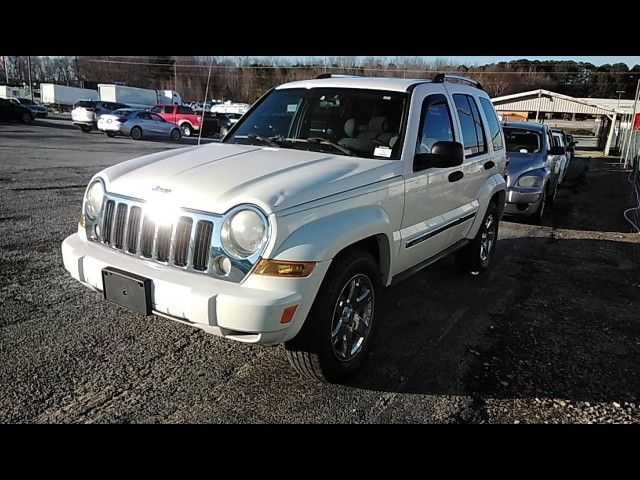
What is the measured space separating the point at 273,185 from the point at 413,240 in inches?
58.1

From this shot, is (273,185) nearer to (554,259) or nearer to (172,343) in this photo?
(172,343)

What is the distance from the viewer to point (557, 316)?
4.77m

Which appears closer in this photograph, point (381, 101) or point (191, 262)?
point (191, 262)

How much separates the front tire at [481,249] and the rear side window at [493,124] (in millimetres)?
710

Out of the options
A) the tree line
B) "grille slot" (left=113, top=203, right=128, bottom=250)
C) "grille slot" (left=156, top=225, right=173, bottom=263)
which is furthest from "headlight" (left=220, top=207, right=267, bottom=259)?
the tree line

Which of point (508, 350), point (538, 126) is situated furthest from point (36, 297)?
point (538, 126)

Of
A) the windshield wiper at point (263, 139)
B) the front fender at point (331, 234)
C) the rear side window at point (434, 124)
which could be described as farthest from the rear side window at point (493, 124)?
the front fender at point (331, 234)

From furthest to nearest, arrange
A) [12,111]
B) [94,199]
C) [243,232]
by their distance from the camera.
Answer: [12,111] → [94,199] → [243,232]

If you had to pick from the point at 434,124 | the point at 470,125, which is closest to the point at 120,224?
the point at 434,124

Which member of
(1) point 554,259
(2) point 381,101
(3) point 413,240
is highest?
(2) point 381,101

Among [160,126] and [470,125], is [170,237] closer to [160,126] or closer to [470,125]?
[470,125]

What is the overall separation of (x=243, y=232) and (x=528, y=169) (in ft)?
24.4

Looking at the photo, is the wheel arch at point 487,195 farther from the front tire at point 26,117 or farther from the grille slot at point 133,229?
the front tire at point 26,117

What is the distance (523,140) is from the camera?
1020cm
